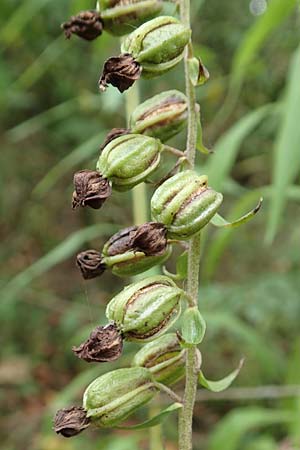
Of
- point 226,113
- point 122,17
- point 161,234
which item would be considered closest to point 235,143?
point 122,17

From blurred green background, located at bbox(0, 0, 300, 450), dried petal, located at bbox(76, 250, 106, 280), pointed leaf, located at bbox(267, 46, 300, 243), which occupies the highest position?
dried petal, located at bbox(76, 250, 106, 280)

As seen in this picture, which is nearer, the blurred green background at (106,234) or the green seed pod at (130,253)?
the green seed pod at (130,253)

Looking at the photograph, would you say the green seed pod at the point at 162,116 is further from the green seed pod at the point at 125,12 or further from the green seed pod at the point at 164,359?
the green seed pod at the point at 164,359

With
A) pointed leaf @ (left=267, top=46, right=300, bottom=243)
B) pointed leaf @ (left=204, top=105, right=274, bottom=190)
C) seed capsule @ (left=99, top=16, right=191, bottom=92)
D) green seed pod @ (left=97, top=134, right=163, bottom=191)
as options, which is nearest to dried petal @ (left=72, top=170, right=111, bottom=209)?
green seed pod @ (left=97, top=134, right=163, bottom=191)

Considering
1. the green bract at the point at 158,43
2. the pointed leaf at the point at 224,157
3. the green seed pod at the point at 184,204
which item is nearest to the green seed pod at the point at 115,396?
the green seed pod at the point at 184,204

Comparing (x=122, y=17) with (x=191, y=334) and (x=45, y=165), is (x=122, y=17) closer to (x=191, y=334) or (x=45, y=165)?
(x=191, y=334)

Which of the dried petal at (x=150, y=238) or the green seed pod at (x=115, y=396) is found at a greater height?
the dried petal at (x=150, y=238)

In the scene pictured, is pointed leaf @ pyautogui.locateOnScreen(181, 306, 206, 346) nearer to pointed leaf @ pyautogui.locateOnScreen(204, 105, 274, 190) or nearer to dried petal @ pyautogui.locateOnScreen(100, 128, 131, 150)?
dried petal @ pyautogui.locateOnScreen(100, 128, 131, 150)
